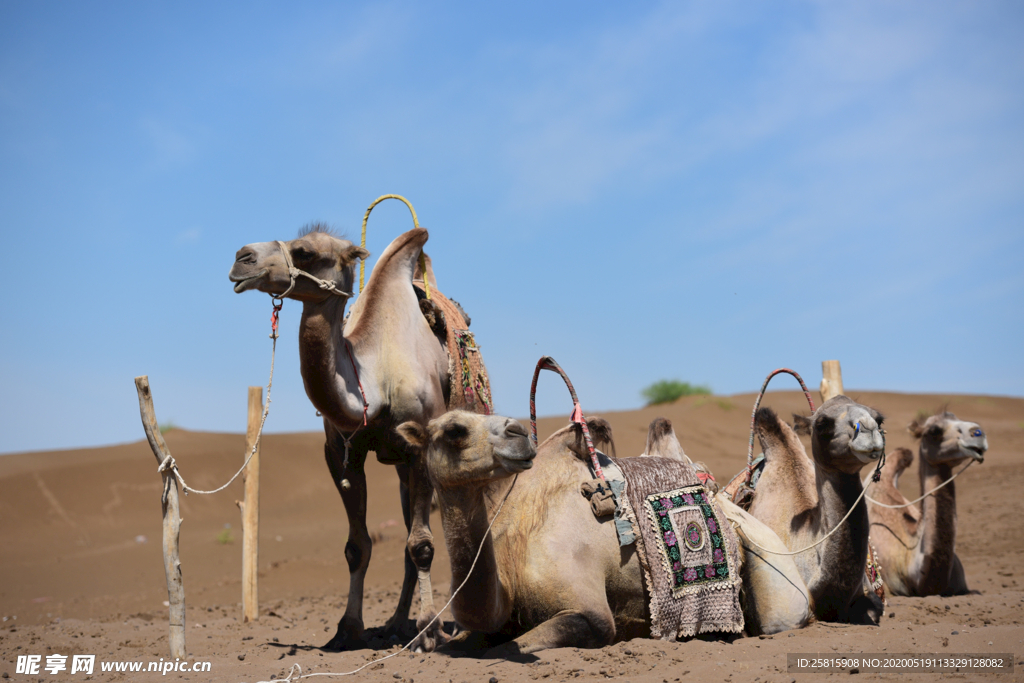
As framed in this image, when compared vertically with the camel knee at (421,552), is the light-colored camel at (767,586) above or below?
below

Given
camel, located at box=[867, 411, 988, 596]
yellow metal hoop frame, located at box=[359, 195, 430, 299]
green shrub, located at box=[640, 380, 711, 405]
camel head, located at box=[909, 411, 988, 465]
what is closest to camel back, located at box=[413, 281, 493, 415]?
yellow metal hoop frame, located at box=[359, 195, 430, 299]

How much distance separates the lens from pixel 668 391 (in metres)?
32.5

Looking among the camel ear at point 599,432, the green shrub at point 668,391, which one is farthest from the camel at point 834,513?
the green shrub at point 668,391

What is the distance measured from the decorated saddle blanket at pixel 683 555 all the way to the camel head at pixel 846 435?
771 millimetres

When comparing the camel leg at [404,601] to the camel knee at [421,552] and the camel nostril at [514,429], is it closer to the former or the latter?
the camel knee at [421,552]

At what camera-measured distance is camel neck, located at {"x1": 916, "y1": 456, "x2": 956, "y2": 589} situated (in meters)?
6.89

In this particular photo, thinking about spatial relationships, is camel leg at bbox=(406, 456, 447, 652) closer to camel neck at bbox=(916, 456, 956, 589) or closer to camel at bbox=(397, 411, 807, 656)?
camel at bbox=(397, 411, 807, 656)

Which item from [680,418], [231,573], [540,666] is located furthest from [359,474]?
[680,418]

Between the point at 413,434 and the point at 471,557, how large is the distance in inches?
27.2

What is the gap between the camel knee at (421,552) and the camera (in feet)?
17.8

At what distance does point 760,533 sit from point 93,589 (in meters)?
10.8

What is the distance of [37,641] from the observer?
6035 millimetres

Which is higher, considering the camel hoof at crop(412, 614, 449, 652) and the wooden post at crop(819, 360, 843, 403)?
the wooden post at crop(819, 360, 843, 403)

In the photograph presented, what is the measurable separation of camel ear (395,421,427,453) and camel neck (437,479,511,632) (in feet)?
0.91
